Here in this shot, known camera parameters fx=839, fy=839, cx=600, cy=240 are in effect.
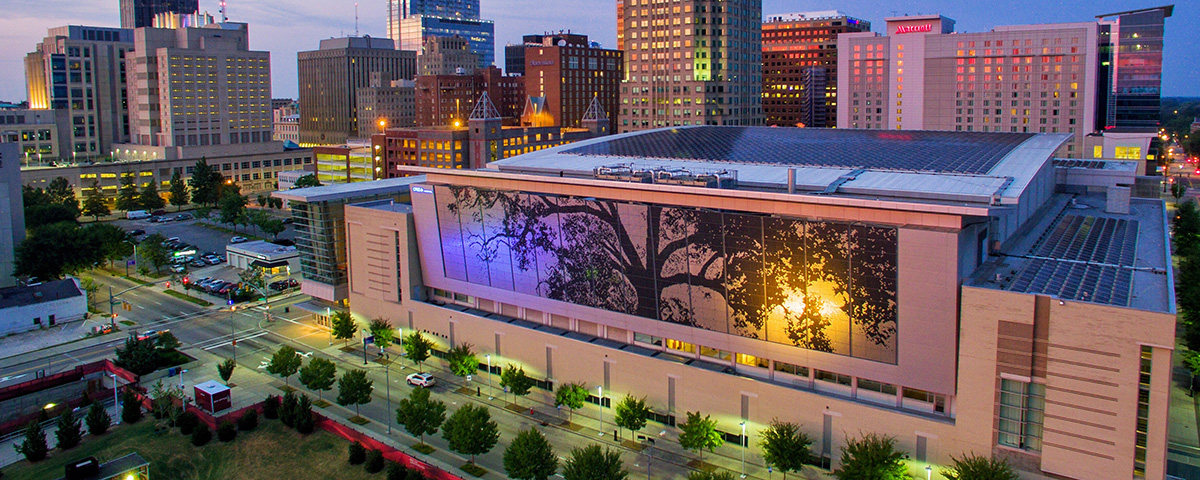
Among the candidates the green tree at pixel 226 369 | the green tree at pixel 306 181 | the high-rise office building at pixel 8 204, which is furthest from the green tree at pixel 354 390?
the green tree at pixel 306 181

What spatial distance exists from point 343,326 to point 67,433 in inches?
957

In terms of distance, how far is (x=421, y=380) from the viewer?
2734 inches

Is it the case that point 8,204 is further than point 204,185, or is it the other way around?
point 204,185

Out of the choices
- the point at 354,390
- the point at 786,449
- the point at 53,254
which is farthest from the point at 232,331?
the point at 786,449

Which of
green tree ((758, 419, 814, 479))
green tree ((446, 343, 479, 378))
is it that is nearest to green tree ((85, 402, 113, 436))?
green tree ((446, 343, 479, 378))

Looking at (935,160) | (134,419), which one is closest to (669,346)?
(935,160)

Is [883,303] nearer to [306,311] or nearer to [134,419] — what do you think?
[134,419]

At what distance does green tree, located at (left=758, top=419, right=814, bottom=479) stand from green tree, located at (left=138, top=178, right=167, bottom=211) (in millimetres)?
144485

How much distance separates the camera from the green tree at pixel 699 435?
53750 millimetres

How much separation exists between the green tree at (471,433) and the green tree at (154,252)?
71847 mm

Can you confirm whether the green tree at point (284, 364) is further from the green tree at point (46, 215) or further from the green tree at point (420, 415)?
the green tree at point (46, 215)

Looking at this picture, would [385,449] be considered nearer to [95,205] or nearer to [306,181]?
[95,205]

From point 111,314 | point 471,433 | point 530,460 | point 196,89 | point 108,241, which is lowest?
point 530,460

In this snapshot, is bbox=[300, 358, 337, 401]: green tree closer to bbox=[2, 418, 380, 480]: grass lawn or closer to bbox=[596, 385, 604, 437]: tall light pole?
bbox=[2, 418, 380, 480]: grass lawn
